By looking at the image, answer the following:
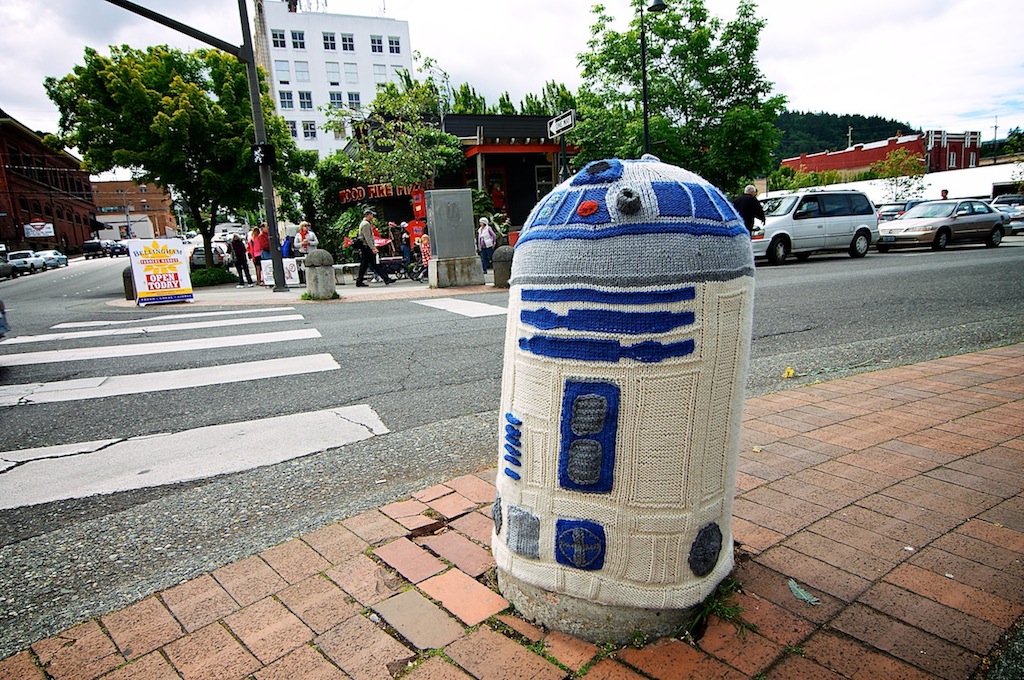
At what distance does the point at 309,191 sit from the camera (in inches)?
1092

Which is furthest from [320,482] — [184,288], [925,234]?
[925,234]

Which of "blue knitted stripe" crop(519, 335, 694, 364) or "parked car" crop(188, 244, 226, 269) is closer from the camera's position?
"blue knitted stripe" crop(519, 335, 694, 364)

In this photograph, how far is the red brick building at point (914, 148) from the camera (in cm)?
6122

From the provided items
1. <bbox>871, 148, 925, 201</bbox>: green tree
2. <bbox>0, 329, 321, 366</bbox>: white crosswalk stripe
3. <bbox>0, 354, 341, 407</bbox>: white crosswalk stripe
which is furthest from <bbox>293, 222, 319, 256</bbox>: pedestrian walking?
<bbox>871, 148, 925, 201</bbox>: green tree

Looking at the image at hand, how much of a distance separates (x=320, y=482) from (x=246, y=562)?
36.6 inches

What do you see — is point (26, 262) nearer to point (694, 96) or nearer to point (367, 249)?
point (367, 249)

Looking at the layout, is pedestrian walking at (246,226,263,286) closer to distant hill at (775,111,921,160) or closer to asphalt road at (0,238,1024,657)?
asphalt road at (0,238,1024,657)

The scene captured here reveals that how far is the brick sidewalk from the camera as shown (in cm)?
191

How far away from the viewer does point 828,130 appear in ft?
307

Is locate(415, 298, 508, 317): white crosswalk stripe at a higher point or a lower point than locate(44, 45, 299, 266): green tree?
lower

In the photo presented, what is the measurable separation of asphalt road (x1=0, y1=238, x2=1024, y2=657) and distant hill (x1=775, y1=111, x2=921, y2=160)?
89216mm

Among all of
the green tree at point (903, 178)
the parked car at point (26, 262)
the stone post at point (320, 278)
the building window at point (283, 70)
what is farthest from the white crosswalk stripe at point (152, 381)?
the building window at point (283, 70)

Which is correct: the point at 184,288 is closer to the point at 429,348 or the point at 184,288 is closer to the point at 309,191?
the point at 429,348

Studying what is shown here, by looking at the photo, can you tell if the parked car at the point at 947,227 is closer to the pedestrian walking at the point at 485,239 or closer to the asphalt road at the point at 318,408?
the asphalt road at the point at 318,408
